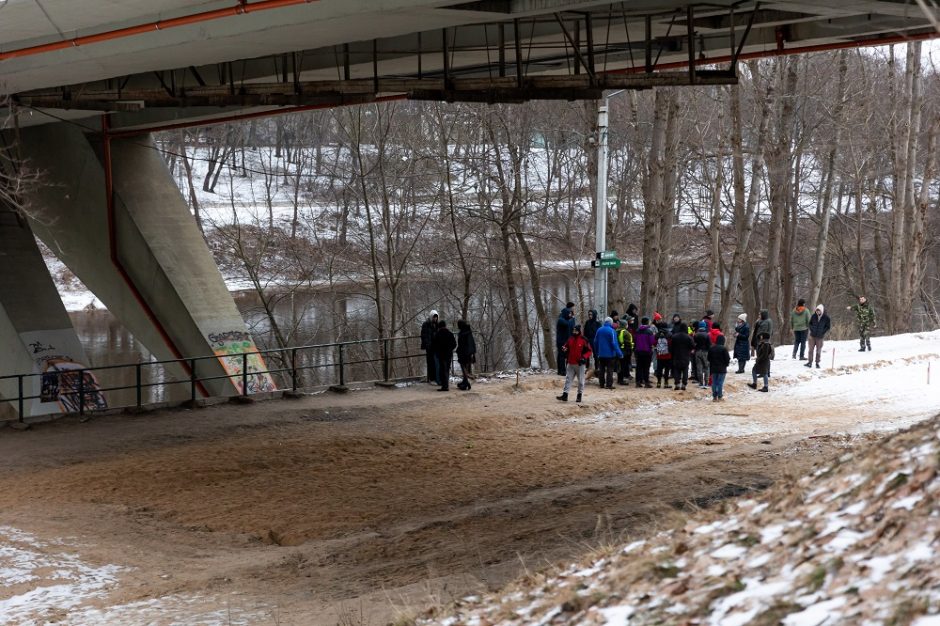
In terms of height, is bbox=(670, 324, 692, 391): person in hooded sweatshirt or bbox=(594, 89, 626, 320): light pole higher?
bbox=(594, 89, 626, 320): light pole

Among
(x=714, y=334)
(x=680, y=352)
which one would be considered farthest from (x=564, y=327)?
(x=714, y=334)

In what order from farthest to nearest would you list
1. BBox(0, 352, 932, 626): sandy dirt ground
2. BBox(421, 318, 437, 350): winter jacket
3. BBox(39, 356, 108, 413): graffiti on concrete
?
BBox(39, 356, 108, 413): graffiti on concrete, BBox(421, 318, 437, 350): winter jacket, BBox(0, 352, 932, 626): sandy dirt ground

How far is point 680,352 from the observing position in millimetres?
22922

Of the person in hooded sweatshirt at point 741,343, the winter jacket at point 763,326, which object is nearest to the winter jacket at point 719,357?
the winter jacket at point 763,326

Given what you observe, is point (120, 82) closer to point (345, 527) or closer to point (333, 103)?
point (333, 103)

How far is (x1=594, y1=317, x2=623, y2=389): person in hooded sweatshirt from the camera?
888 inches

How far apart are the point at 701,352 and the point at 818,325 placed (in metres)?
3.86

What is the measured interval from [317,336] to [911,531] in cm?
4195

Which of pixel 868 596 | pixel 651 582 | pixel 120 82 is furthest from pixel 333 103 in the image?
pixel 868 596

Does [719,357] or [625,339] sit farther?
[625,339]

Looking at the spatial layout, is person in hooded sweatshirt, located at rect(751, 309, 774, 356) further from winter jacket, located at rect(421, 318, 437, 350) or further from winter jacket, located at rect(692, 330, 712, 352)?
winter jacket, located at rect(421, 318, 437, 350)

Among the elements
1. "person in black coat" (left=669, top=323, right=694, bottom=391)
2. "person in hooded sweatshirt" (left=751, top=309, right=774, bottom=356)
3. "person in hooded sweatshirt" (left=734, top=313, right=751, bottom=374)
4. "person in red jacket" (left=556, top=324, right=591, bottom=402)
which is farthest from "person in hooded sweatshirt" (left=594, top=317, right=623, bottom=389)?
"person in hooded sweatshirt" (left=734, top=313, right=751, bottom=374)

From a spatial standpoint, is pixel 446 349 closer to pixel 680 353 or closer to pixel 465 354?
pixel 465 354

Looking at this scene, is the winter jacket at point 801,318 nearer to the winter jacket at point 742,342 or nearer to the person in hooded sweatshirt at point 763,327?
the winter jacket at point 742,342
